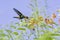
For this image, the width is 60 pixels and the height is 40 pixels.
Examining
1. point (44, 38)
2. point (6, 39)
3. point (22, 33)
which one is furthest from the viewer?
point (22, 33)

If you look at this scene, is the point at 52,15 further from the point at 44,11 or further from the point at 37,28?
the point at 37,28

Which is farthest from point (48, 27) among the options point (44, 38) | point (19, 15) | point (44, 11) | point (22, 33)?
point (44, 38)

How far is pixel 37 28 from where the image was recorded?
1642 millimetres

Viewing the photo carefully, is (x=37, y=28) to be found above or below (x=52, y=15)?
below

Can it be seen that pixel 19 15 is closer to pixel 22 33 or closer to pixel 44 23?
pixel 44 23

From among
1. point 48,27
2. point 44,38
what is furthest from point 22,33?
point 44,38

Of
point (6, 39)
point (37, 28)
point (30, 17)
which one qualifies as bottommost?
point (6, 39)

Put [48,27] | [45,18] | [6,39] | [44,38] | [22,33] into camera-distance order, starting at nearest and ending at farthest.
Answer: [44,38]
[48,27]
[45,18]
[6,39]
[22,33]

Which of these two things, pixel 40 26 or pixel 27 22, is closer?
pixel 40 26

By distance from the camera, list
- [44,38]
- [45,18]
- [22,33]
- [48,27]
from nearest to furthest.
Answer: [44,38] → [48,27] → [45,18] → [22,33]

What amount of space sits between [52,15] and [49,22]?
140 mm

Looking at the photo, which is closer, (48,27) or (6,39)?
Answer: (48,27)

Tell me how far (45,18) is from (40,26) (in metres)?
0.14

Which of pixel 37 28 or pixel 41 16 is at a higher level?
pixel 41 16
